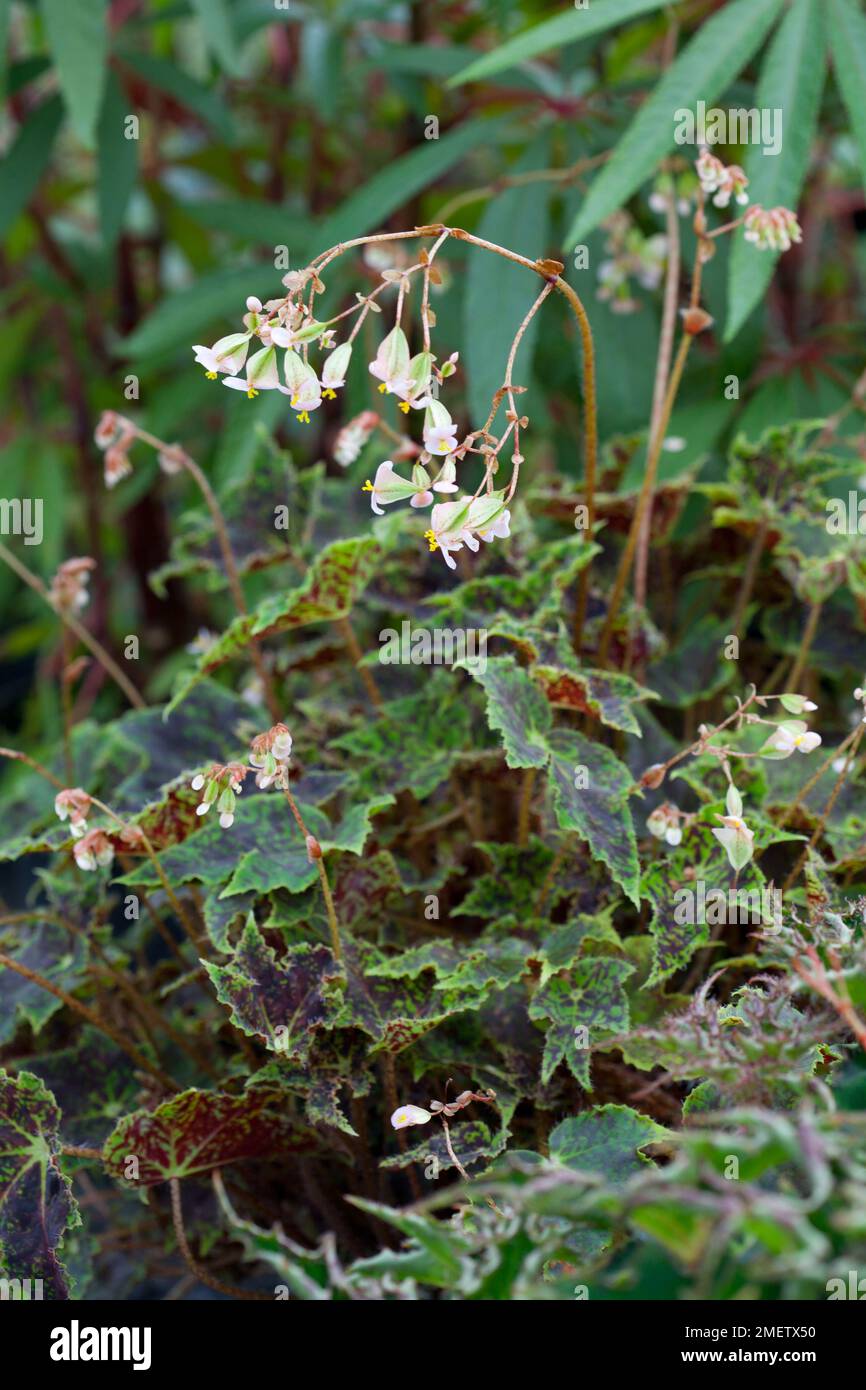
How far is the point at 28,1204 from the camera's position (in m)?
0.64

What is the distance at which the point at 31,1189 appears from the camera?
0.64 metres

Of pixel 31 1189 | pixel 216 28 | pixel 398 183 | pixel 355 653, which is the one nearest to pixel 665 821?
pixel 355 653

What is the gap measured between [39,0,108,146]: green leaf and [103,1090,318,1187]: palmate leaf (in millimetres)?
711

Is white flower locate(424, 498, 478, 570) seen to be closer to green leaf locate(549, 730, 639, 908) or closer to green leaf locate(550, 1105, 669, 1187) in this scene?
green leaf locate(549, 730, 639, 908)

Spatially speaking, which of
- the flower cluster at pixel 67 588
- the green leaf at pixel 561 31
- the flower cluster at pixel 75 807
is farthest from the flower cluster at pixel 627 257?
the flower cluster at pixel 75 807

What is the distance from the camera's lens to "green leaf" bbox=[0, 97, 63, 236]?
1.19 m

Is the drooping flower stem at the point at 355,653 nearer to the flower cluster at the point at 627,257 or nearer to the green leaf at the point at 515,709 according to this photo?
the green leaf at the point at 515,709

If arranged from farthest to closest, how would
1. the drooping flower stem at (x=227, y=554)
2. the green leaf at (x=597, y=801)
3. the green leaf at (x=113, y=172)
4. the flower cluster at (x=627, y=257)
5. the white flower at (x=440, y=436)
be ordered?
the green leaf at (x=113, y=172), the flower cluster at (x=627, y=257), the drooping flower stem at (x=227, y=554), the green leaf at (x=597, y=801), the white flower at (x=440, y=436)

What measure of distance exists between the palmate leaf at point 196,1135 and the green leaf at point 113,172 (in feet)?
2.83

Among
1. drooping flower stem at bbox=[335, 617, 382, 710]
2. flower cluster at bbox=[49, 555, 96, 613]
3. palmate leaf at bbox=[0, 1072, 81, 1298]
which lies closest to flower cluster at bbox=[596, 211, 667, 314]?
drooping flower stem at bbox=[335, 617, 382, 710]

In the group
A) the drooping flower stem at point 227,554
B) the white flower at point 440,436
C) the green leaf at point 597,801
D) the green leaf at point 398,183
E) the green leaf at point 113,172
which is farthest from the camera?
the green leaf at point 113,172

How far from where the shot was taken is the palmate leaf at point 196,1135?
2.02ft

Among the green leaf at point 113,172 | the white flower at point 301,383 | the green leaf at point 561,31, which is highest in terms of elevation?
the green leaf at point 113,172
